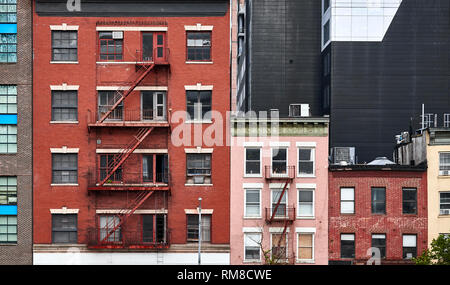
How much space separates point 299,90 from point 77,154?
118ft

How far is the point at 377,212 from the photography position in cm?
3259

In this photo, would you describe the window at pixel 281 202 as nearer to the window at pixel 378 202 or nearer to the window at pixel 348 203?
the window at pixel 348 203

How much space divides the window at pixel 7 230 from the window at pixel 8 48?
34.4 ft

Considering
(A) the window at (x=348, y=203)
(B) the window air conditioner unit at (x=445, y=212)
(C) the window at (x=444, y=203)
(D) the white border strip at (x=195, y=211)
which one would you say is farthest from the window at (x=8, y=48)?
(B) the window air conditioner unit at (x=445, y=212)

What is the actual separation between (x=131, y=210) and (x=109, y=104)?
7153 mm

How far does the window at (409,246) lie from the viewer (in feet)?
106

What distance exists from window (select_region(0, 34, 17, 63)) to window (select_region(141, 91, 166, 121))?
890cm

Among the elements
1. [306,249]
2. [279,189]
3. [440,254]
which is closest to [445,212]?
[440,254]

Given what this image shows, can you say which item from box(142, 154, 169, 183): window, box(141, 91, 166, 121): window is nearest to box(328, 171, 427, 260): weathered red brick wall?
box(142, 154, 169, 183): window

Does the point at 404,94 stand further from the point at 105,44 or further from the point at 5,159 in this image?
the point at 5,159

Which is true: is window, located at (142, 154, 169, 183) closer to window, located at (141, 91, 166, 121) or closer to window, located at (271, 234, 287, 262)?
window, located at (141, 91, 166, 121)

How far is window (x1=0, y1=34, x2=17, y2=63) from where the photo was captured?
32281 mm

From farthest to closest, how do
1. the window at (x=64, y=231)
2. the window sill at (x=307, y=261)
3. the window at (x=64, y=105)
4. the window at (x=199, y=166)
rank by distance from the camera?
the window at (x=199, y=166) → the window at (x=64, y=105) → the window at (x=64, y=231) → the window sill at (x=307, y=261)
